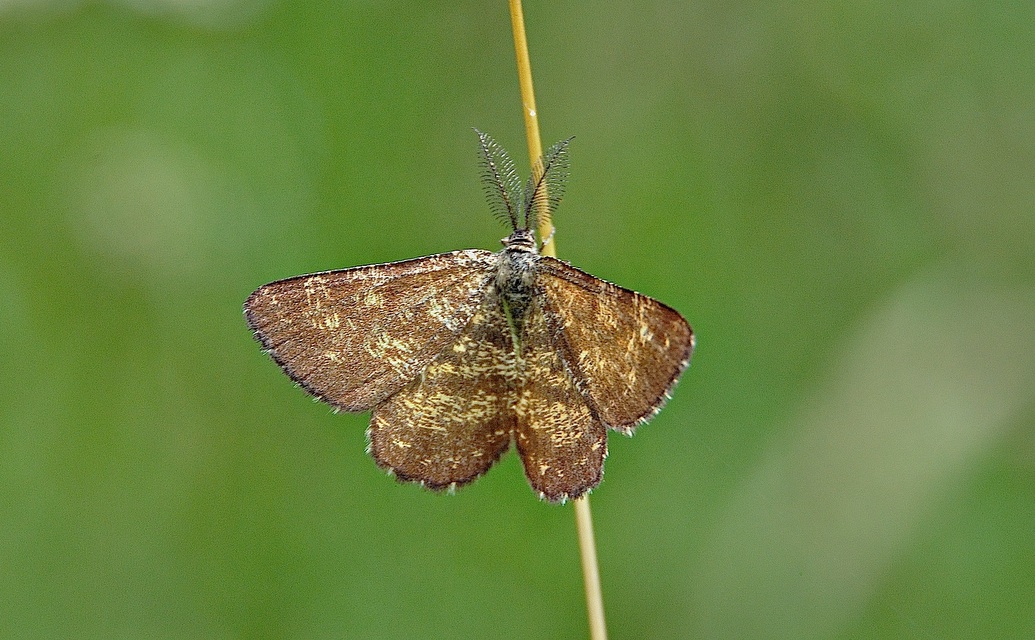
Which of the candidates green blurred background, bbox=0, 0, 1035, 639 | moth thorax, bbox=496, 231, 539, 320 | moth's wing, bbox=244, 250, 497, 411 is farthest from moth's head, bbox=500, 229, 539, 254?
green blurred background, bbox=0, 0, 1035, 639

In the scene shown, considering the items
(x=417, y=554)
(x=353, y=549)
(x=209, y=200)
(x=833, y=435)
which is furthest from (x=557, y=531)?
(x=209, y=200)

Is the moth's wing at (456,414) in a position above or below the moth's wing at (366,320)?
below

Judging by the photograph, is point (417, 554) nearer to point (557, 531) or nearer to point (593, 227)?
point (557, 531)

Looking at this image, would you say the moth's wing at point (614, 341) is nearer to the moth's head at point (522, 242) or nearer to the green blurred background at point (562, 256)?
the moth's head at point (522, 242)

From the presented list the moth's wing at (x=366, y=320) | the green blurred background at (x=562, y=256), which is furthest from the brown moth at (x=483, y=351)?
the green blurred background at (x=562, y=256)

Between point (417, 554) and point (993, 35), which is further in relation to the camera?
point (993, 35)
